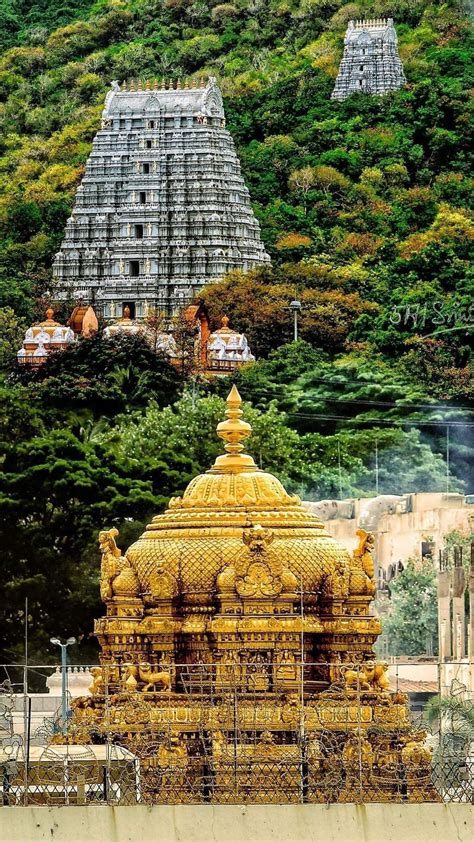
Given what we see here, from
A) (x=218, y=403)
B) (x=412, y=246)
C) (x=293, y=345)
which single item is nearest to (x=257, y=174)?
(x=412, y=246)

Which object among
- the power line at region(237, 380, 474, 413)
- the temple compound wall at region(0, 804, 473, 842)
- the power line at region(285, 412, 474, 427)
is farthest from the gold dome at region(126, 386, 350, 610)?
the power line at region(237, 380, 474, 413)

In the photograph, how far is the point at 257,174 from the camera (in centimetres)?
12512

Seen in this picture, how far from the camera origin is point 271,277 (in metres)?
112

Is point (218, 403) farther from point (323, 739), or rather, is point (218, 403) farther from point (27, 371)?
point (323, 739)

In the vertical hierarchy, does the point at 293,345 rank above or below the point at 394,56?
below

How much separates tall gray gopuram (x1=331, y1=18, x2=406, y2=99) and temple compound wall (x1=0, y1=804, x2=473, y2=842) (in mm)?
101200

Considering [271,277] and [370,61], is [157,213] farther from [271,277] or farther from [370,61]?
[370,61]

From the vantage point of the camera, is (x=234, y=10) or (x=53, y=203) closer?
(x=53, y=203)

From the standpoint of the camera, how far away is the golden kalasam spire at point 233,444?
37906 mm

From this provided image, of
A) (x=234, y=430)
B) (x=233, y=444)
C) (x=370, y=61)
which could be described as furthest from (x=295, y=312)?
(x=233, y=444)

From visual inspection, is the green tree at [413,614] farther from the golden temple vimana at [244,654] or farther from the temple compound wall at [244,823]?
the temple compound wall at [244,823]

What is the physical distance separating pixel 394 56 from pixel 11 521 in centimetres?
6439

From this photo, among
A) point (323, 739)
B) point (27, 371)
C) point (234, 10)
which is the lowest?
point (323, 739)

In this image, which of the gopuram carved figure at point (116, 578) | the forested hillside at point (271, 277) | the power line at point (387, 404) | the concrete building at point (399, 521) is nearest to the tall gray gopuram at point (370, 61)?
the forested hillside at point (271, 277)
